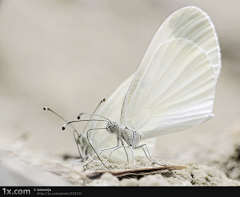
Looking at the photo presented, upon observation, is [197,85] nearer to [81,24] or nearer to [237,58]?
[237,58]

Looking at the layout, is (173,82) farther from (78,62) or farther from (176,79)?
(78,62)

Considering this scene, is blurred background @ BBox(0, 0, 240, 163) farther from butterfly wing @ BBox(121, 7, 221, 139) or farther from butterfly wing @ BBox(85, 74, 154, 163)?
butterfly wing @ BBox(121, 7, 221, 139)

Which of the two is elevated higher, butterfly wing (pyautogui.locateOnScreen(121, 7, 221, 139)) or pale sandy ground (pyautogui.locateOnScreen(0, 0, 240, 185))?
pale sandy ground (pyautogui.locateOnScreen(0, 0, 240, 185))

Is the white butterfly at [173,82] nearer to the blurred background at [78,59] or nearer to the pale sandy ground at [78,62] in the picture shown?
the pale sandy ground at [78,62]

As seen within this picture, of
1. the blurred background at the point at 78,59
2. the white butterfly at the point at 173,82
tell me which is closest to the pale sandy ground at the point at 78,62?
the blurred background at the point at 78,59

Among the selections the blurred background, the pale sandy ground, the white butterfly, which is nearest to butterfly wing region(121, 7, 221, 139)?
the white butterfly

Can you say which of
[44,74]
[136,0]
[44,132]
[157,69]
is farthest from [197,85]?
[136,0]

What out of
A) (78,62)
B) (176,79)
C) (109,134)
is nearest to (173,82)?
(176,79)

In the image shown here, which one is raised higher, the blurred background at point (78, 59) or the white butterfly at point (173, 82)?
the blurred background at point (78, 59)
